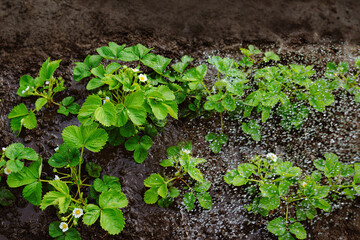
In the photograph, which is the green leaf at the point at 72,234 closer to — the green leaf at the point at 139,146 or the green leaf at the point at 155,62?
the green leaf at the point at 139,146

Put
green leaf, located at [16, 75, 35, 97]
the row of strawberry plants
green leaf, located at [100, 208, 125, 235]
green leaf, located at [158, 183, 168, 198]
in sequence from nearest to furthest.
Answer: green leaf, located at [100, 208, 125, 235] < the row of strawberry plants < green leaf, located at [158, 183, 168, 198] < green leaf, located at [16, 75, 35, 97]

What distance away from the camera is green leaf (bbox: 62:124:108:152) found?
5.47ft

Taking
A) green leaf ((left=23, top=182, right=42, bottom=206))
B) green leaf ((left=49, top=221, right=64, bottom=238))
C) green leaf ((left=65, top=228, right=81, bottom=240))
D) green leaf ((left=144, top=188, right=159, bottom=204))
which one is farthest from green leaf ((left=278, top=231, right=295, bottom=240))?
green leaf ((left=23, top=182, right=42, bottom=206))

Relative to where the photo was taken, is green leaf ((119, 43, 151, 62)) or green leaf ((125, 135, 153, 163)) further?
green leaf ((119, 43, 151, 62))

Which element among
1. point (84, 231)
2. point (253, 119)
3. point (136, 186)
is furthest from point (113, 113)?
point (253, 119)

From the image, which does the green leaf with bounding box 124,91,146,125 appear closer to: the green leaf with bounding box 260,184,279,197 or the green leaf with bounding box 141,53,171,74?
the green leaf with bounding box 141,53,171,74

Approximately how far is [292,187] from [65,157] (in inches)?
56.6

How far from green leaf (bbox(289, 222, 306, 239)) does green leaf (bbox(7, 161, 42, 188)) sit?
1472 mm

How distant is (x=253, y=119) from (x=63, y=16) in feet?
6.01

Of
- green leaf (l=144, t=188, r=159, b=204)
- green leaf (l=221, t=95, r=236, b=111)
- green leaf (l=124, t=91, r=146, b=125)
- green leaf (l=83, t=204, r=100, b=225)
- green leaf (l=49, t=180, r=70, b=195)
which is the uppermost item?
green leaf (l=124, t=91, r=146, b=125)

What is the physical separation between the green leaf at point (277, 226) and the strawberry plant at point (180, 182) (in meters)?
0.37

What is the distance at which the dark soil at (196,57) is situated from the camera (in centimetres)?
186

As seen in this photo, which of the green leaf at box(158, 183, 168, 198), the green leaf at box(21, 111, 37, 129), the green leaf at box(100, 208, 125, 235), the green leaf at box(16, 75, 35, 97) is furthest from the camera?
the green leaf at box(16, 75, 35, 97)

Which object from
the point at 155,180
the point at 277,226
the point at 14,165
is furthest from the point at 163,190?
the point at 14,165
